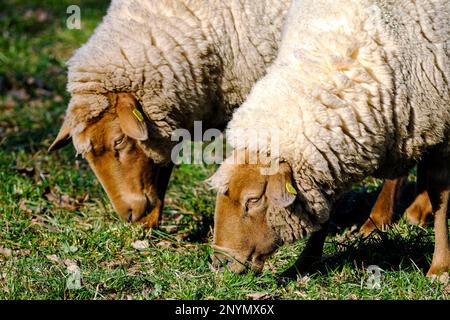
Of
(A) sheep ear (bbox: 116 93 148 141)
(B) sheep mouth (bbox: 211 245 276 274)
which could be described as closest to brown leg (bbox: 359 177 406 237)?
(B) sheep mouth (bbox: 211 245 276 274)

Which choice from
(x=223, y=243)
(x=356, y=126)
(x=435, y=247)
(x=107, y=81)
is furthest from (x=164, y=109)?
(x=435, y=247)

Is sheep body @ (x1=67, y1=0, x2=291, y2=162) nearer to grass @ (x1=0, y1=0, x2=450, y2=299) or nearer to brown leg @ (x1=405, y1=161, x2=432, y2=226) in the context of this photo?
grass @ (x1=0, y1=0, x2=450, y2=299)

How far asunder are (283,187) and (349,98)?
0.62 m

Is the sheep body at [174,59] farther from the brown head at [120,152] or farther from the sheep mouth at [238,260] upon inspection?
the sheep mouth at [238,260]

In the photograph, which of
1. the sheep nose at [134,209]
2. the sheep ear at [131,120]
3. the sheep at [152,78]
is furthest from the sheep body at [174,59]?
the sheep nose at [134,209]

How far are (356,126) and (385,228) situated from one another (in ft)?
5.24

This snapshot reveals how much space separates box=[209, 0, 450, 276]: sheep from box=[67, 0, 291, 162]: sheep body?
931 millimetres

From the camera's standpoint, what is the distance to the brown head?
17.9 feet

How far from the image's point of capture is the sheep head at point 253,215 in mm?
4430

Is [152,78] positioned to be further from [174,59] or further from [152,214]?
[152,214]

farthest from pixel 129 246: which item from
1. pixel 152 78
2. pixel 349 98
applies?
pixel 349 98
